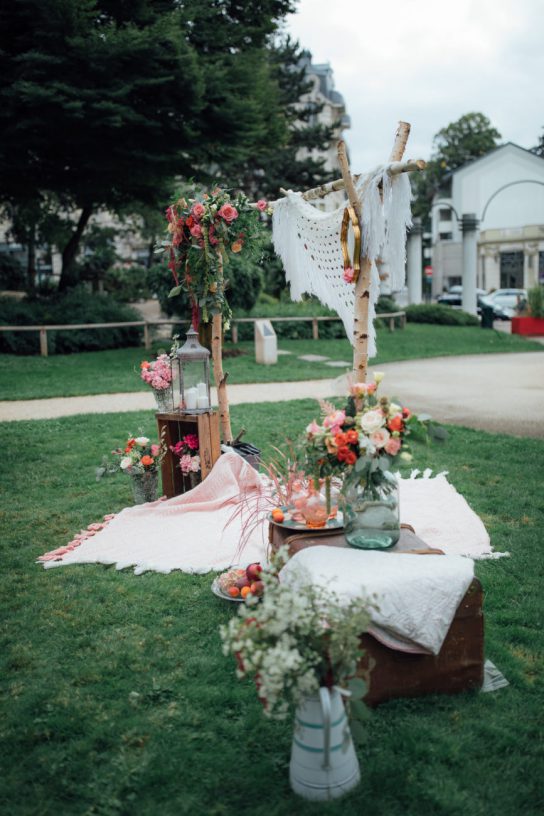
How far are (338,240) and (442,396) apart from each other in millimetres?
5902

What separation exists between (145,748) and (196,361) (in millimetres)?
3866

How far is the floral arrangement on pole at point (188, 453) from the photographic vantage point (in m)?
6.30

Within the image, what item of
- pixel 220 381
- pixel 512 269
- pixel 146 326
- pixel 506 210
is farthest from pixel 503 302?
pixel 220 381

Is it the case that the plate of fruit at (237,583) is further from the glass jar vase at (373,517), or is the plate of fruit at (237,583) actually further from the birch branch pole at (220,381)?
the birch branch pole at (220,381)

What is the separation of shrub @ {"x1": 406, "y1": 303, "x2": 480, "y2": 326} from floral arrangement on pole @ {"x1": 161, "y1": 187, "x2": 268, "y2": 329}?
62.7ft

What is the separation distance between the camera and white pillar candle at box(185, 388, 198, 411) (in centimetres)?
636

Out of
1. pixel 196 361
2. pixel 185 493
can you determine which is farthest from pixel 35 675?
pixel 196 361

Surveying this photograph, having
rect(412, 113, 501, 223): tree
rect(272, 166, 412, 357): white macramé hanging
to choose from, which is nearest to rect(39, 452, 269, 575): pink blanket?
rect(272, 166, 412, 357): white macramé hanging

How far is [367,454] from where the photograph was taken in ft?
11.1

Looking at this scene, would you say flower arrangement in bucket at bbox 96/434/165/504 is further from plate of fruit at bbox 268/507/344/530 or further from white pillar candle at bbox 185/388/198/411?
plate of fruit at bbox 268/507/344/530

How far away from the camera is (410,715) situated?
3.11m

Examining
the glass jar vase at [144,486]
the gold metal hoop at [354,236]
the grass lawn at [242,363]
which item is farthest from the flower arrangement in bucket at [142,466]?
the grass lawn at [242,363]

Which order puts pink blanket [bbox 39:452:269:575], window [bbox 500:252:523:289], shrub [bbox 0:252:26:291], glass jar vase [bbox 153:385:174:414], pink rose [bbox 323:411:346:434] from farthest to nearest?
window [bbox 500:252:523:289] < shrub [bbox 0:252:26:291] < glass jar vase [bbox 153:385:174:414] < pink blanket [bbox 39:452:269:575] < pink rose [bbox 323:411:346:434]

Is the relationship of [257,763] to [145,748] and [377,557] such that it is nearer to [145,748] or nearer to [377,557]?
[145,748]
